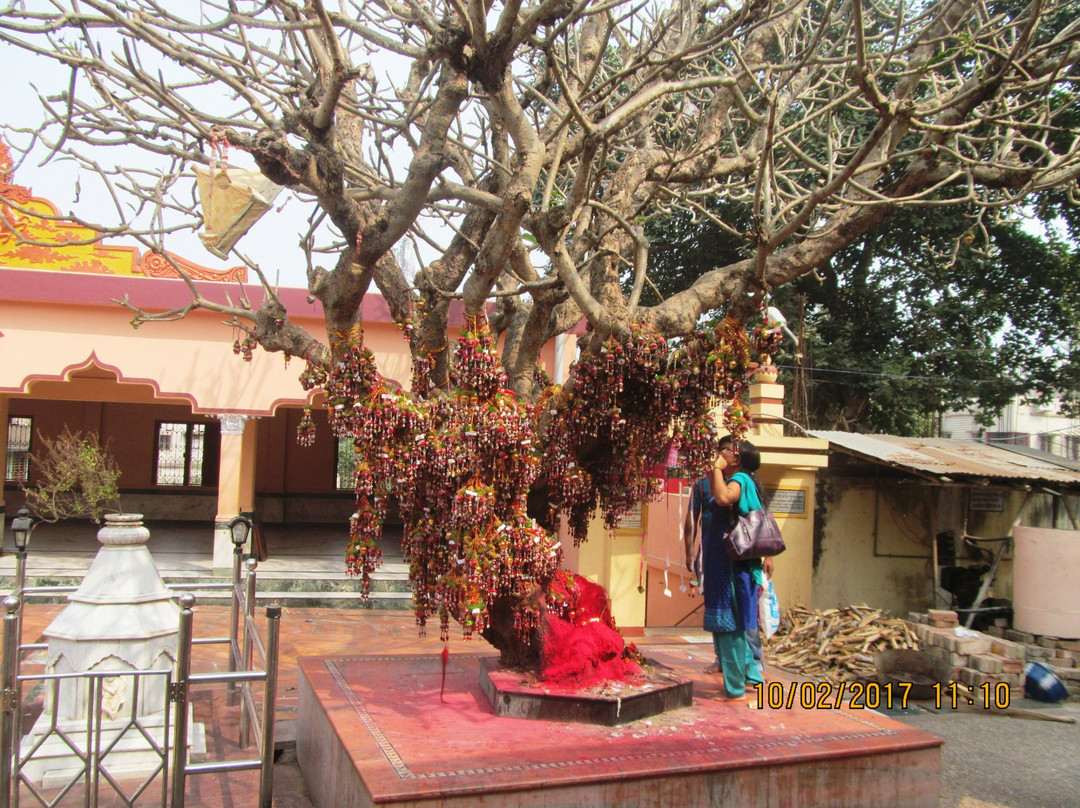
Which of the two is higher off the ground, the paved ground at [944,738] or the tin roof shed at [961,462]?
the tin roof shed at [961,462]

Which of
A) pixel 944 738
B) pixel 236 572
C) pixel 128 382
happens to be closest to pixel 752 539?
pixel 944 738

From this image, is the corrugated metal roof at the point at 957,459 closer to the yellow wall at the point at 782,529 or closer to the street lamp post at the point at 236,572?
the yellow wall at the point at 782,529

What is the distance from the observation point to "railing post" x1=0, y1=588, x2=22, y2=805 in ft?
12.1

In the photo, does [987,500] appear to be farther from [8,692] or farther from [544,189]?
[8,692]

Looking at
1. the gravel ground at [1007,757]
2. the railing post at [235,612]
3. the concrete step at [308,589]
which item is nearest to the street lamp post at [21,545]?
the railing post at [235,612]

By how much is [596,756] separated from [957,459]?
7064 millimetres

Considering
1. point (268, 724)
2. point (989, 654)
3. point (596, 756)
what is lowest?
point (989, 654)

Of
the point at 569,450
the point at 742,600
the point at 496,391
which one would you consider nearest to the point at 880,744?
the point at 742,600

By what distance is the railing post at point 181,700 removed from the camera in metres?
3.58

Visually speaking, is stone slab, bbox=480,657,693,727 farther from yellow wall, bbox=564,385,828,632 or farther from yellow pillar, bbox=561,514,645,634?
yellow pillar, bbox=561,514,645,634

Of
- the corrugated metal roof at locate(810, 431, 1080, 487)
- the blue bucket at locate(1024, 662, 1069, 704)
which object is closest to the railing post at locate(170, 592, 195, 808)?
the blue bucket at locate(1024, 662, 1069, 704)

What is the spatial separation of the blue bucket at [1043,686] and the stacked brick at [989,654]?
0.48 feet

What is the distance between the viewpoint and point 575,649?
16.5ft

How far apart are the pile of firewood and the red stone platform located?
8.81 feet
